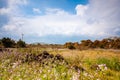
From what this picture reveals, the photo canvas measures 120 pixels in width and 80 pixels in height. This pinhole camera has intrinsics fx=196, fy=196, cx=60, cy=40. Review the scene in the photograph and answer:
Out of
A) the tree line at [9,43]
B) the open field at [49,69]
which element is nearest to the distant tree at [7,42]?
the tree line at [9,43]

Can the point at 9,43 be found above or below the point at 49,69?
above

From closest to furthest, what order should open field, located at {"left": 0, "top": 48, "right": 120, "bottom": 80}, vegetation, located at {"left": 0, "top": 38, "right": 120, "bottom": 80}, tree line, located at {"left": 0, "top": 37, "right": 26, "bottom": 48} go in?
open field, located at {"left": 0, "top": 48, "right": 120, "bottom": 80} < vegetation, located at {"left": 0, "top": 38, "right": 120, "bottom": 80} < tree line, located at {"left": 0, "top": 37, "right": 26, "bottom": 48}

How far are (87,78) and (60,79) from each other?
35.1 inches

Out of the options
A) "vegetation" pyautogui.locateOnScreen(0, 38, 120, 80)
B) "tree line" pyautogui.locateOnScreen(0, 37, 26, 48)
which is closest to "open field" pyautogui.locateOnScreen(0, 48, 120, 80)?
"vegetation" pyautogui.locateOnScreen(0, 38, 120, 80)

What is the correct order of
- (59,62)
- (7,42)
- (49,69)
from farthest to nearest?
1. (7,42)
2. (59,62)
3. (49,69)

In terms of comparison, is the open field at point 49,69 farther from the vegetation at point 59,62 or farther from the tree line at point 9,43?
the tree line at point 9,43

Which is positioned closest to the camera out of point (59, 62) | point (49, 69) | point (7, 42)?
point (49, 69)

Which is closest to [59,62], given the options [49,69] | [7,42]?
[49,69]

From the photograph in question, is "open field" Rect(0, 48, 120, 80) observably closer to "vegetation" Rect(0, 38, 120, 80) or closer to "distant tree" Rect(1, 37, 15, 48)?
"vegetation" Rect(0, 38, 120, 80)

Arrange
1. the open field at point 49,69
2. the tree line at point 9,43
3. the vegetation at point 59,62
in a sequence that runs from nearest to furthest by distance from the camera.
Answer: the open field at point 49,69, the vegetation at point 59,62, the tree line at point 9,43

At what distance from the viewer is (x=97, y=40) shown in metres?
52.1

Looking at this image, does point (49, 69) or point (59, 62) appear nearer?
point (49, 69)

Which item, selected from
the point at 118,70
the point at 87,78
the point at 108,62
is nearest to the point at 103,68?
the point at 87,78

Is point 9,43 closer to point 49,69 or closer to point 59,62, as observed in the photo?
point 59,62
